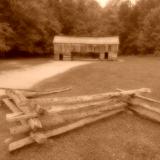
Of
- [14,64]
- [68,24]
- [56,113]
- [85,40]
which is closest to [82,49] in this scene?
[85,40]

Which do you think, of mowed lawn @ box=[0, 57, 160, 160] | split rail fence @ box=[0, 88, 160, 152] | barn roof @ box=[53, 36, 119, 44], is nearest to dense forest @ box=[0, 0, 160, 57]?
barn roof @ box=[53, 36, 119, 44]

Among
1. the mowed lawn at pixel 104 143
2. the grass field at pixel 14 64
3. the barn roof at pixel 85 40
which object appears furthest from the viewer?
the barn roof at pixel 85 40

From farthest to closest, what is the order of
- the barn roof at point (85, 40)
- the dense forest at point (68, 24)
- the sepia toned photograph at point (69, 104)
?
the barn roof at point (85, 40) < the dense forest at point (68, 24) < the sepia toned photograph at point (69, 104)

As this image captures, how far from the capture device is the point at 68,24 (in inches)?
1355

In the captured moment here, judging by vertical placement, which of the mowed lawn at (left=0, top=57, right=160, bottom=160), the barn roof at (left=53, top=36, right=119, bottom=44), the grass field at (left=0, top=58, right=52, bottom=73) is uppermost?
the barn roof at (left=53, top=36, right=119, bottom=44)

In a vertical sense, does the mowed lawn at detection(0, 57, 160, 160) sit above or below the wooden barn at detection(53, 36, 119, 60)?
below

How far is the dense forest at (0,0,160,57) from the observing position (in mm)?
24094

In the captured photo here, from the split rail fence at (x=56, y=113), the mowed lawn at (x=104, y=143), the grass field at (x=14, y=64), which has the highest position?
the split rail fence at (x=56, y=113)

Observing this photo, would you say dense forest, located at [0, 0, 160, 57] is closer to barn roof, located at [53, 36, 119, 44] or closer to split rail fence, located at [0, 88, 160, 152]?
barn roof, located at [53, 36, 119, 44]

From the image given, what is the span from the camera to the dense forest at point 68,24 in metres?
24.1

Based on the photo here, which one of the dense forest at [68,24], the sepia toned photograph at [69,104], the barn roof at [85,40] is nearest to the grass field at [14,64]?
the dense forest at [68,24]

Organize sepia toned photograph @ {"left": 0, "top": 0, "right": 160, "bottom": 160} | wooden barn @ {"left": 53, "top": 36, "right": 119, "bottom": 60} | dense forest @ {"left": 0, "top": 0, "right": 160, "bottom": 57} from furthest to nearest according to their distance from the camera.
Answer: wooden barn @ {"left": 53, "top": 36, "right": 119, "bottom": 60}
dense forest @ {"left": 0, "top": 0, "right": 160, "bottom": 57}
sepia toned photograph @ {"left": 0, "top": 0, "right": 160, "bottom": 160}

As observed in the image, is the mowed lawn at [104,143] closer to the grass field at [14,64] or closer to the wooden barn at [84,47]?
the grass field at [14,64]

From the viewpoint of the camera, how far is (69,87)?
1119 centimetres
